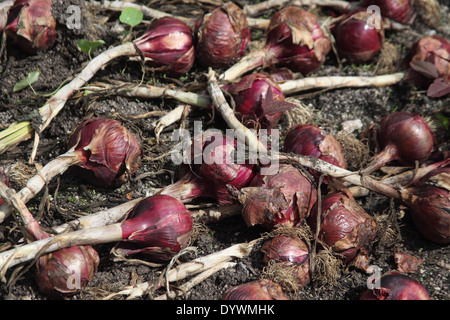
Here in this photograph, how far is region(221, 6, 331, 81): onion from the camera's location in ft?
10.1

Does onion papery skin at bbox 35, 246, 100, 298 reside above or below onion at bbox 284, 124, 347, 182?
below

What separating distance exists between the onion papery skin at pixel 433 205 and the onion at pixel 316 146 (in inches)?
16.9

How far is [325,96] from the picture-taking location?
10.6ft

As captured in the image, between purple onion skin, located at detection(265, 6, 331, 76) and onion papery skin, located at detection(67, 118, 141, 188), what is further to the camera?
purple onion skin, located at detection(265, 6, 331, 76)

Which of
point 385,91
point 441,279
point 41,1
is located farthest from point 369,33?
point 41,1

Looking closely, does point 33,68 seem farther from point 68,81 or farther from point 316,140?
point 316,140

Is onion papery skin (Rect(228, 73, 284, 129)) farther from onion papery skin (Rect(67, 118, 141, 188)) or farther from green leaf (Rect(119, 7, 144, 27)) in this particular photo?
green leaf (Rect(119, 7, 144, 27))

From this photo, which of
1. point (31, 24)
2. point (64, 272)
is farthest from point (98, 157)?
point (31, 24)

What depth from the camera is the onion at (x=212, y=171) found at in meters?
2.46

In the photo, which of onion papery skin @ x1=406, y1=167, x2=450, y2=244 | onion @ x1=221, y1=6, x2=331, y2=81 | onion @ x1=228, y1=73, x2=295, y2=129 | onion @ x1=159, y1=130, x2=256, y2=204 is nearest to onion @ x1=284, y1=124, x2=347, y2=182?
onion @ x1=228, y1=73, x2=295, y2=129

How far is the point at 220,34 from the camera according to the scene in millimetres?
2965

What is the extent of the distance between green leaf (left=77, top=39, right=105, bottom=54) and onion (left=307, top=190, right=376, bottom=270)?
168cm

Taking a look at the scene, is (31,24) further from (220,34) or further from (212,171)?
(212,171)
